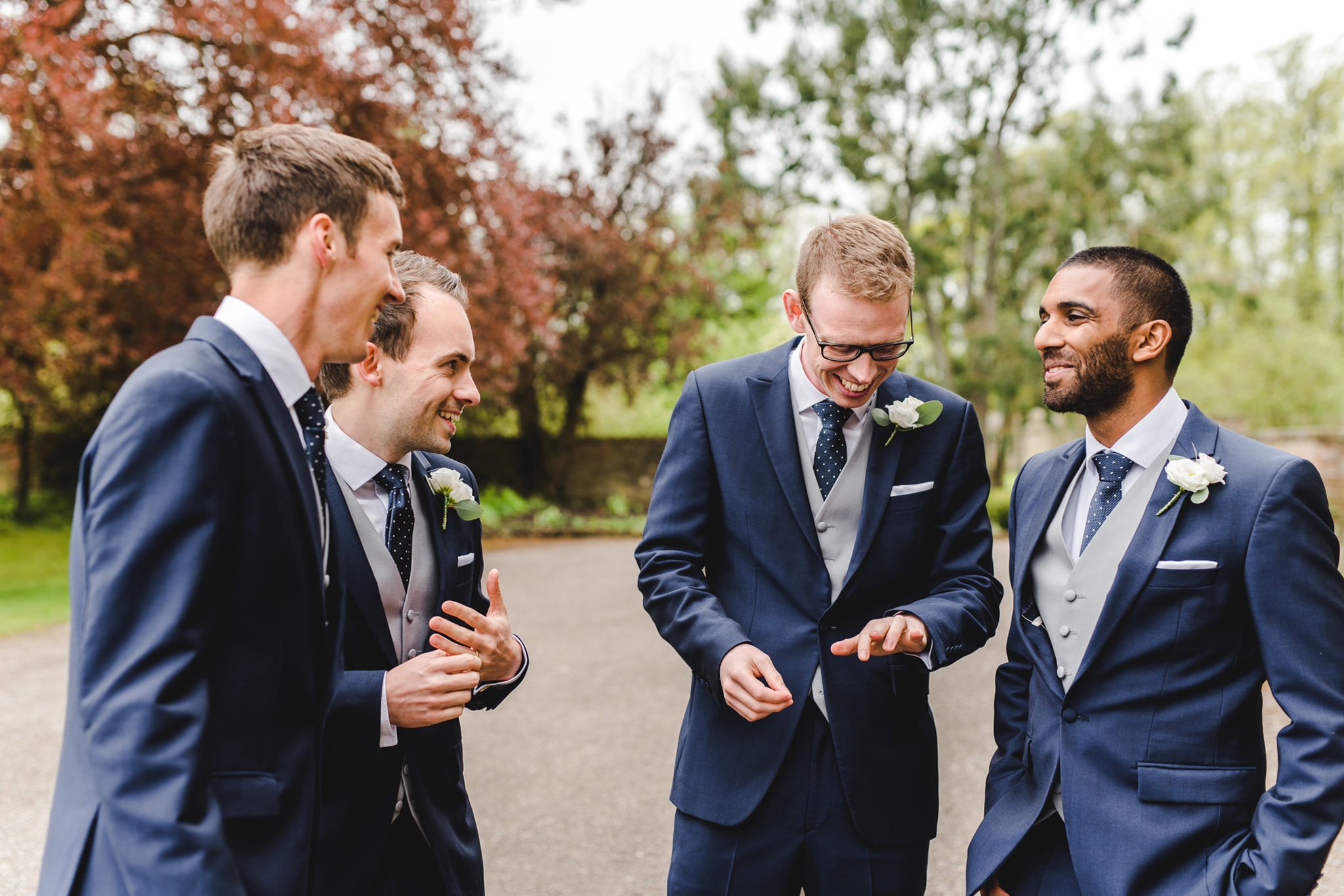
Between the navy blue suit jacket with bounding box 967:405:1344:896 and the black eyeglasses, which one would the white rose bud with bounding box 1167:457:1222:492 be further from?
the black eyeglasses

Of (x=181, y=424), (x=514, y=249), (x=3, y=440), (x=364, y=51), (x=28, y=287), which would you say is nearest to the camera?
(x=181, y=424)

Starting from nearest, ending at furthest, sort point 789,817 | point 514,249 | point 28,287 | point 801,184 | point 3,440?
point 789,817 < point 28,287 < point 514,249 < point 3,440 < point 801,184

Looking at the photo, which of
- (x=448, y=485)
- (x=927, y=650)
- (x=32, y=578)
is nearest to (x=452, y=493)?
(x=448, y=485)

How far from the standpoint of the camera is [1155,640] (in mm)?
2242

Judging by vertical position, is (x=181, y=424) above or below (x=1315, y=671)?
above

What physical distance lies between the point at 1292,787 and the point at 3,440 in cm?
2398

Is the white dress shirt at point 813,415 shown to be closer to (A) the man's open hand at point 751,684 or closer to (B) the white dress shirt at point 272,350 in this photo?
(A) the man's open hand at point 751,684

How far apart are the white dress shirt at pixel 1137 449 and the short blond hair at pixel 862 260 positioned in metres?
0.66

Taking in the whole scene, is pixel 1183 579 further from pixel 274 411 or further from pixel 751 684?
pixel 274 411

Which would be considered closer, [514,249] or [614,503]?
[514,249]

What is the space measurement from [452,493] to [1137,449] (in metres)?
Answer: 1.72

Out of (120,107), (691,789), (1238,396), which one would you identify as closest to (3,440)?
(120,107)

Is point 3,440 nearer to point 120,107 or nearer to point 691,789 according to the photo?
point 120,107

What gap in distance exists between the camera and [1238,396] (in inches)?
835
